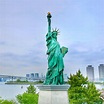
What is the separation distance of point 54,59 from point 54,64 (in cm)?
19

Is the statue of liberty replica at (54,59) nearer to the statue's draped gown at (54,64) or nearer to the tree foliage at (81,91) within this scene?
the statue's draped gown at (54,64)

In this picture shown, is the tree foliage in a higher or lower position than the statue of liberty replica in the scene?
lower

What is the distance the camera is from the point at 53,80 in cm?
731

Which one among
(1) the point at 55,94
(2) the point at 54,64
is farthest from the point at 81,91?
(1) the point at 55,94

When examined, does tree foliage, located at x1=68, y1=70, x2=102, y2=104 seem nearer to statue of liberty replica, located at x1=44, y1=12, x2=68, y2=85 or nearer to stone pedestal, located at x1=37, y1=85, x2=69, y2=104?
statue of liberty replica, located at x1=44, y1=12, x2=68, y2=85

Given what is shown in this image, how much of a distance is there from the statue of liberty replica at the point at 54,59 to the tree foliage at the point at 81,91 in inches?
206

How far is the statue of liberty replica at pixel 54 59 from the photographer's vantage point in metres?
7.36

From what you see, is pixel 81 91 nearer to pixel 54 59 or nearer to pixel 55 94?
pixel 54 59

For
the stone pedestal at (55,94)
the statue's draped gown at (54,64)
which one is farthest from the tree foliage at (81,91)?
the stone pedestal at (55,94)

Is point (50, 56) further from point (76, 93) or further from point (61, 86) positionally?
point (76, 93)

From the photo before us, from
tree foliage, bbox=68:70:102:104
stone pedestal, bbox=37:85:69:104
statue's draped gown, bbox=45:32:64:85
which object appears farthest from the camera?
tree foliage, bbox=68:70:102:104

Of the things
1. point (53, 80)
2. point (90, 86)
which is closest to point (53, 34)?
point (53, 80)

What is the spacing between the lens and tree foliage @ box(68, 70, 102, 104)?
1248cm

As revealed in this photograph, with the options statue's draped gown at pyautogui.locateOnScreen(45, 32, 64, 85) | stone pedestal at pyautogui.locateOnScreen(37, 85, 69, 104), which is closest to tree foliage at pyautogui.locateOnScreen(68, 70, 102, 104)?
statue's draped gown at pyautogui.locateOnScreen(45, 32, 64, 85)
